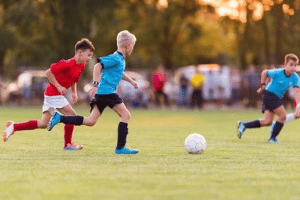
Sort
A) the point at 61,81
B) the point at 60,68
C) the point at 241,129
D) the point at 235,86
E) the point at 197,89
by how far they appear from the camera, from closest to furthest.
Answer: the point at 60,68 < the point at 61,81 < the point at 241,129 < the point at 197,89 < the point at 235,86

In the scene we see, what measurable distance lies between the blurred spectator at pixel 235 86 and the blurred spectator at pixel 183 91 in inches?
117

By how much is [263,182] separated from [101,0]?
2989 cm

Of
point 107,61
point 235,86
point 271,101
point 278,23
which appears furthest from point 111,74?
point 235,86

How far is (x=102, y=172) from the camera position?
754 centimetres

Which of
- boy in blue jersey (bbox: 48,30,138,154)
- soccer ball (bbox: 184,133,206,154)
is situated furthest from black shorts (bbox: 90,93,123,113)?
soccer ball (bbox: 184,133,206,154)

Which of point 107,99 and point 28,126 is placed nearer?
point 107,99

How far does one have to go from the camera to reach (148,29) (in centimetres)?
5016

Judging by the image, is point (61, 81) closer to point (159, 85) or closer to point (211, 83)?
point (159, 85)

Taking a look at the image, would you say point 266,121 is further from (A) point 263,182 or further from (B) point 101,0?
(B) point 101,0

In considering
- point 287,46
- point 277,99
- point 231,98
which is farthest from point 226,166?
point 287,46

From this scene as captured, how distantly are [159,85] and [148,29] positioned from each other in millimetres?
18745

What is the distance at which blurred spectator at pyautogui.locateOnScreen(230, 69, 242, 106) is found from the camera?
35.2 m

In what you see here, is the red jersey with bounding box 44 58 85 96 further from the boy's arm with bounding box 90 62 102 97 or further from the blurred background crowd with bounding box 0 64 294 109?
the blurred background crowd with bounding box 0 64 294 109

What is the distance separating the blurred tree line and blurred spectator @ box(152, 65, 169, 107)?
5.79 metres
